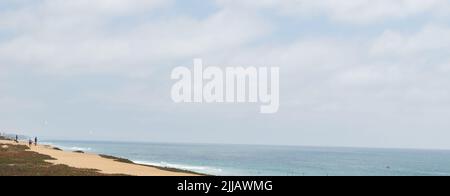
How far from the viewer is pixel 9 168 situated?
47.3 metres
